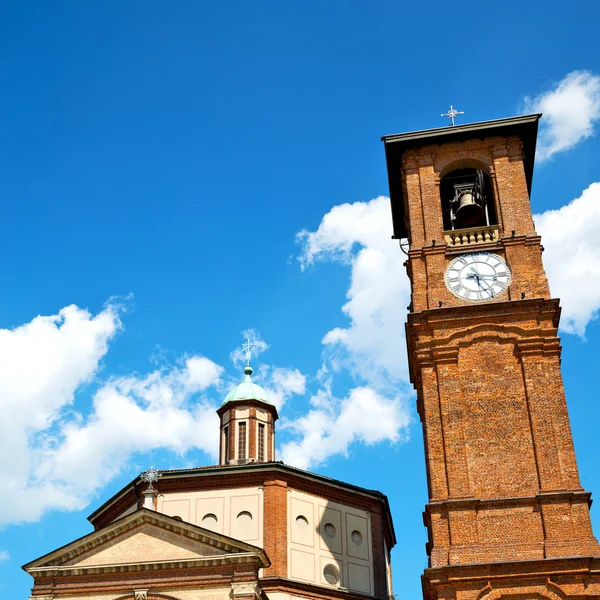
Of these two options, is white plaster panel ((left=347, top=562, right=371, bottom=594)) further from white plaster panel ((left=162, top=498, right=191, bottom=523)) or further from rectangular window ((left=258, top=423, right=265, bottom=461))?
rectangular window ((left=258, top=423, right=265, bottom=461))

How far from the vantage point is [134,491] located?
3173cm

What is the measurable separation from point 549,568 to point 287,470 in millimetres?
11127

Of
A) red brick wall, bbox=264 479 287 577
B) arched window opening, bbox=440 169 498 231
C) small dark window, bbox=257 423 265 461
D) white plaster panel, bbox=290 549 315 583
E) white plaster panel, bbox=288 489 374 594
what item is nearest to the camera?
red brick wall, bbox=264 479 287 577

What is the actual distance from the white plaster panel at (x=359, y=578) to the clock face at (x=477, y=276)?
10898 mm

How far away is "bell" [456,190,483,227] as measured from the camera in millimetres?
31094

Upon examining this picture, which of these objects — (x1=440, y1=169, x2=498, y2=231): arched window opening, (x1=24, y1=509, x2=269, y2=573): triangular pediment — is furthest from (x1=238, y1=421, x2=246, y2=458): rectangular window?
(x1=440, y1=169, x2=498, y2=231): arched window opening

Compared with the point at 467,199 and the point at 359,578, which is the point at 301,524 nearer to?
the point at 359,578

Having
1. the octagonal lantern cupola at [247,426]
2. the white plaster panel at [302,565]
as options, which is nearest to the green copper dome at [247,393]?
the octagonal lantern cupola at [247,426]

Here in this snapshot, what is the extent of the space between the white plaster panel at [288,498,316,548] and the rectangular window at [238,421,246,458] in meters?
5.65

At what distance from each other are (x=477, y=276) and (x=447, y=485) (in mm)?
7278

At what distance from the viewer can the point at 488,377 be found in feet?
86.9

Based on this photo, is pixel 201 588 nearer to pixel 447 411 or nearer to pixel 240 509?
pixel 240 509

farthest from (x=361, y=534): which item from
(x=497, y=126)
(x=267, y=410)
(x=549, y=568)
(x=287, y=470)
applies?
(x=497, y=126)

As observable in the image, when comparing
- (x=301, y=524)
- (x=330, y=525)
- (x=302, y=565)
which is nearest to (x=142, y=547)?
(x=302, y=565)
